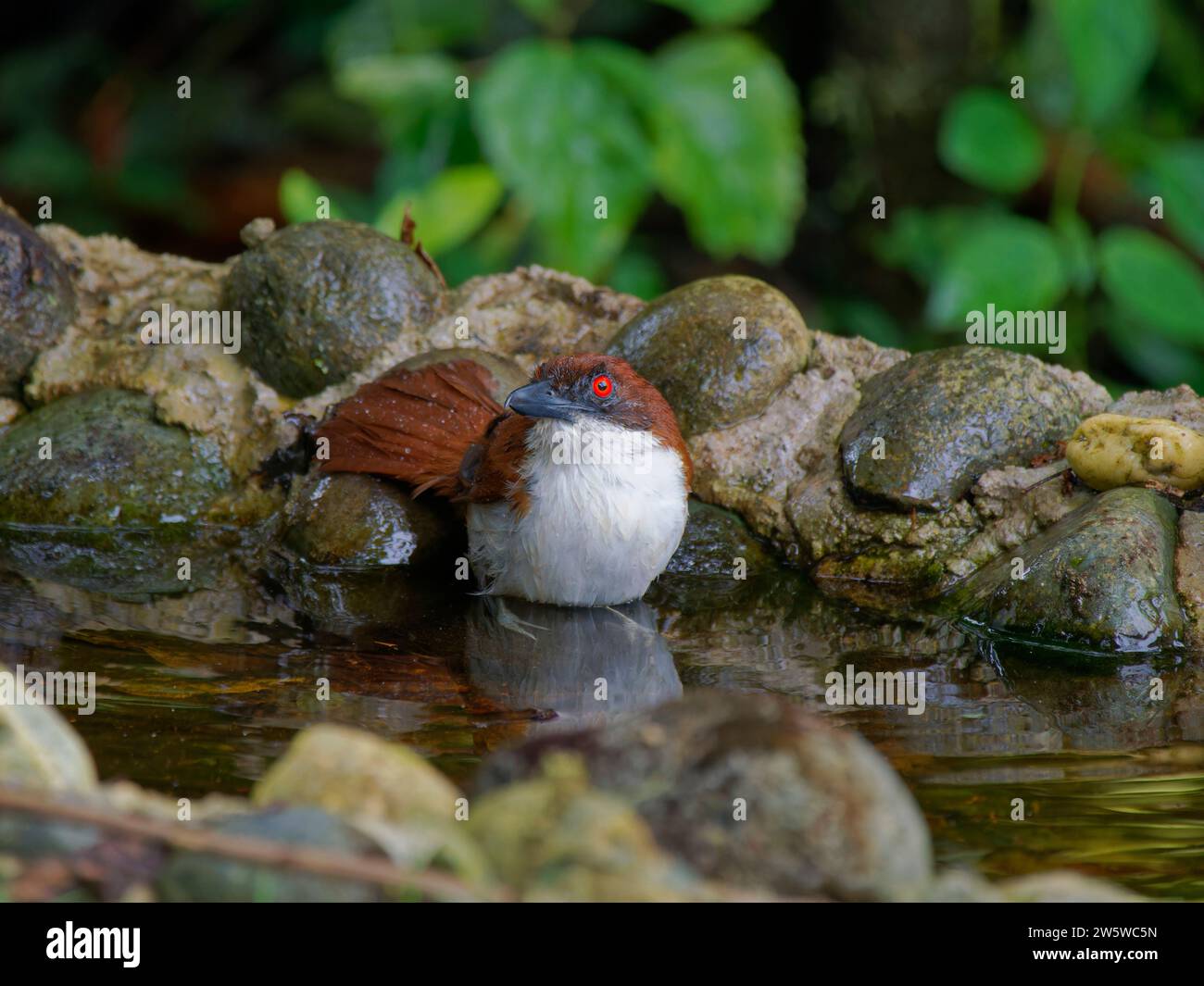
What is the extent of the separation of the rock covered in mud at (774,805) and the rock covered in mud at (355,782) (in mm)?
307

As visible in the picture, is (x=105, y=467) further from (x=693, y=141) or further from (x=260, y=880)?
(x=260, y=880)

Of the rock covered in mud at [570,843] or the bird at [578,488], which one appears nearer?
the rock covered in mud at [570,843]

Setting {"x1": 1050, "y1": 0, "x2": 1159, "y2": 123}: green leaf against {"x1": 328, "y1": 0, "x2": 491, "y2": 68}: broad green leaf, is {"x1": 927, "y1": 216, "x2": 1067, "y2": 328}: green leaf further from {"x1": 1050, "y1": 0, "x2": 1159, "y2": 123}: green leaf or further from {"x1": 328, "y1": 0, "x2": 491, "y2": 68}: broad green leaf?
{"x1": 328, "y1": 0, "x2": 491, "y2": 68}: broad green leaf

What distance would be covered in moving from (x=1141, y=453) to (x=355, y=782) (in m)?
3.06

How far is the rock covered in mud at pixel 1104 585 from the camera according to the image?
420cm

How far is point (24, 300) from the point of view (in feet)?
18.1

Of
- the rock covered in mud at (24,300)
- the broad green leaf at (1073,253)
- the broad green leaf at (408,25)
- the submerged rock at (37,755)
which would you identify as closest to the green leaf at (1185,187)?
the broad green leaf at (1073,253)

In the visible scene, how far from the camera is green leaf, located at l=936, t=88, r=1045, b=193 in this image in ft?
22.6

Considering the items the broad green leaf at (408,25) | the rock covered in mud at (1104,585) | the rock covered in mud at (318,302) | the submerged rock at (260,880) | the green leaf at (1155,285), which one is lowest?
the submerged rock at (260,880)

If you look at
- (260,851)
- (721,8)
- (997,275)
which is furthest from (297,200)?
(260,851)

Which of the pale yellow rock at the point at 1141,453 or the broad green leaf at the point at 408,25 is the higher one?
the broad green leaf at the point at 408,25

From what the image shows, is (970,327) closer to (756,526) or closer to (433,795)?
(756,526)

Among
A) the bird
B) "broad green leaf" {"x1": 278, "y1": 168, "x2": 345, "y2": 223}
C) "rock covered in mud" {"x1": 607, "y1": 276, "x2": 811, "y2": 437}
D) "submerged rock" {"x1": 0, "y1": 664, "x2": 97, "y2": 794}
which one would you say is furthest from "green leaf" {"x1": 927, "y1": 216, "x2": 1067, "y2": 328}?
"submerged rock" {"x1": 0, "y1": 664, "x2": 97, "y2": 794}

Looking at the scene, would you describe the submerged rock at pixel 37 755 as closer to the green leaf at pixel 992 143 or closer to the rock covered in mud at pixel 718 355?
the rock covered in mud at pixel 718 355
